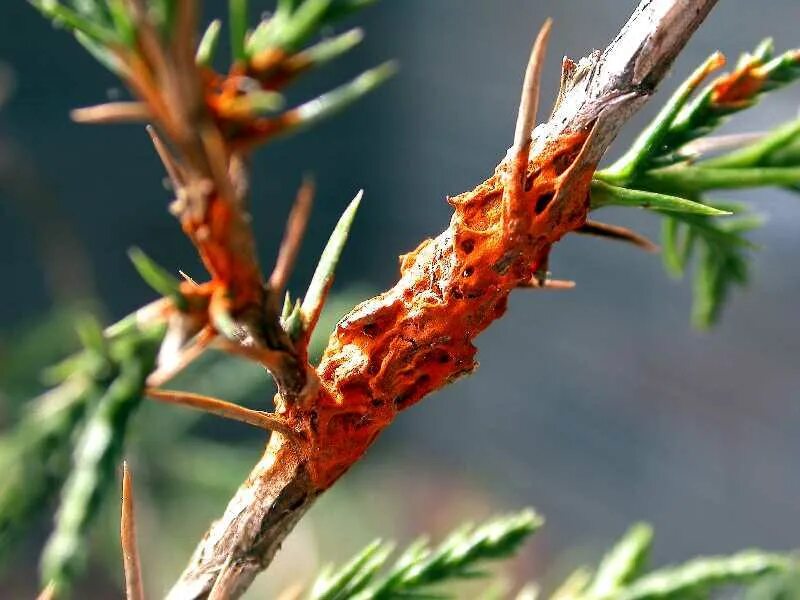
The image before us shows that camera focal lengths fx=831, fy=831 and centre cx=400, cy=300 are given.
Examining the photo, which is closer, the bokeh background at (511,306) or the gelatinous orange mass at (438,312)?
the gelatinous orange mass at (438,312)

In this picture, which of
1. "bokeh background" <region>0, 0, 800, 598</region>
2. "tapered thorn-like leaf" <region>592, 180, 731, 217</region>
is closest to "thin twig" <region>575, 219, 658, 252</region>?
"tapered thorn-like leaf" <region>592, 180, 731, 217</region>

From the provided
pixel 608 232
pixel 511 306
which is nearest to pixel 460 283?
pixel 608 232

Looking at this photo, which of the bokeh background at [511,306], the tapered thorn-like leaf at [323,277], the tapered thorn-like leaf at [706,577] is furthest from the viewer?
the bokeh background at [511,306]

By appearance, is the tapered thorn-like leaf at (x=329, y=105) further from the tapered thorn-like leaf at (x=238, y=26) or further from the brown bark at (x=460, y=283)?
the brown bark at (x=460, y=283)

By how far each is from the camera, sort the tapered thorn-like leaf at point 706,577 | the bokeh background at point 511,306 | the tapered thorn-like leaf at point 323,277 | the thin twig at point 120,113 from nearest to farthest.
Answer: the thin twig at point 120,113, the tapered thorn-like leaf at point 323,277, the tapered thorn-like leaf at point 706,577, the bokeh background at point 511,306

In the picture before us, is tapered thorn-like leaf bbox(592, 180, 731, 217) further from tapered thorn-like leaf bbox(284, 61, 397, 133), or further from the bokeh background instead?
the bokeh background

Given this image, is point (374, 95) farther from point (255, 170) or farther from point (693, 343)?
point (693, 343)

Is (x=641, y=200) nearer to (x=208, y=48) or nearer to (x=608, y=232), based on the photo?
(x=608, y=232)

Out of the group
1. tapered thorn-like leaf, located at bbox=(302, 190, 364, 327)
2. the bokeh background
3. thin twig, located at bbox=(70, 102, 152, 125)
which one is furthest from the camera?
the bokeh background

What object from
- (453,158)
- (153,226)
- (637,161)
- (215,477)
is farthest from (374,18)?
(637,161)

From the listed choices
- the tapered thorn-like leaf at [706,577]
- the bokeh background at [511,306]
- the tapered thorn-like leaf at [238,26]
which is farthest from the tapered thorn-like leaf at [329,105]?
the bokeh background at [511,306]
